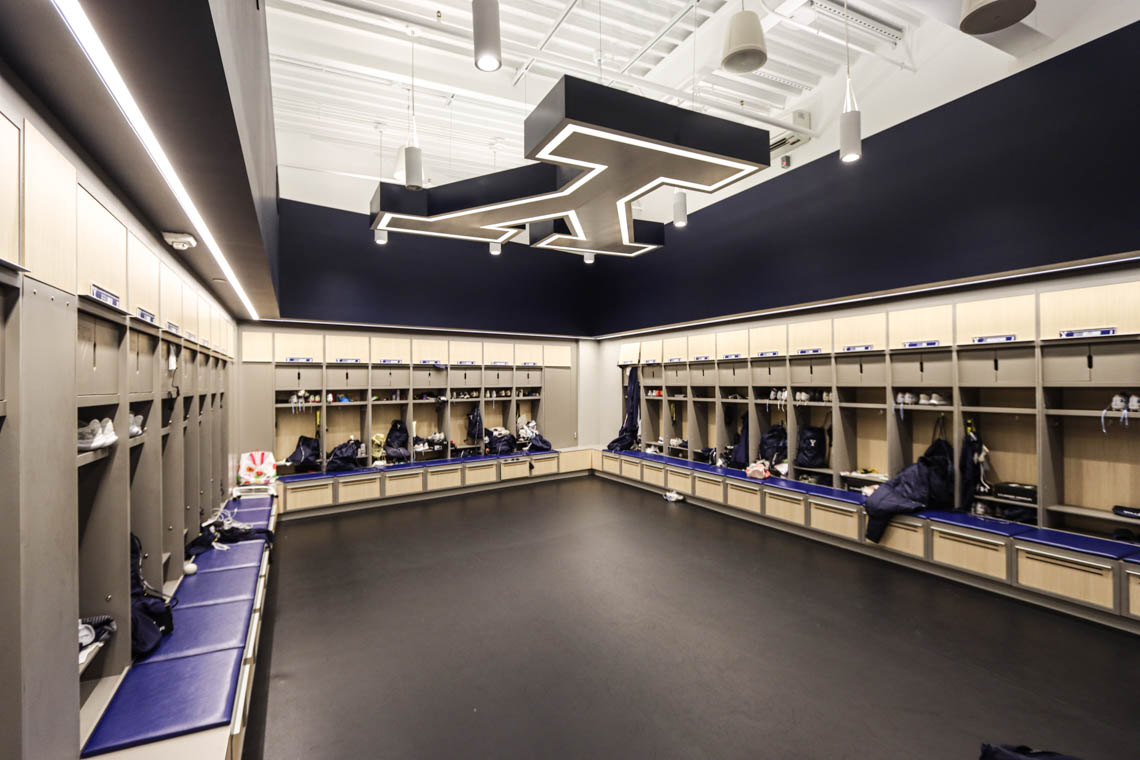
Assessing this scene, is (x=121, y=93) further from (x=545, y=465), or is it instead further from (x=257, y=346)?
(x=545, y=465)

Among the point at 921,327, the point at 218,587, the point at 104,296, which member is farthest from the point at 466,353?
the point at 104,296

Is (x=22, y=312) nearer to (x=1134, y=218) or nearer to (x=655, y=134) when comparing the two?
(x=655, y=134)

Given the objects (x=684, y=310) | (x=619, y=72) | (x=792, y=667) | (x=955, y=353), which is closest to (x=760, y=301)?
(x=684, y=310)

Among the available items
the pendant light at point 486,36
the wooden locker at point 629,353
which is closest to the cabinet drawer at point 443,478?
the wooden locker at point 629,353

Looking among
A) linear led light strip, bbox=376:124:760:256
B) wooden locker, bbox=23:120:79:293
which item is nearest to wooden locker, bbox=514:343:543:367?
linear led light strip, bbox=376:124:760:256

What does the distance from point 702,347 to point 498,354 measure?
127 inches

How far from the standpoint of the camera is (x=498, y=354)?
27.0ft

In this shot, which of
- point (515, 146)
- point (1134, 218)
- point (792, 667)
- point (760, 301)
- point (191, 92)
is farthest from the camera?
point (515, 146)

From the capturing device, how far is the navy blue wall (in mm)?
3414

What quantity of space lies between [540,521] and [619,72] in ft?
15.8

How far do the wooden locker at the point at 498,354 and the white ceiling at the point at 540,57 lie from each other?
9.91 ft

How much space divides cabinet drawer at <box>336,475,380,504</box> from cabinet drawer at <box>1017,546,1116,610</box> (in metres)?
6.62

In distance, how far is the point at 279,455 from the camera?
6.71 metres

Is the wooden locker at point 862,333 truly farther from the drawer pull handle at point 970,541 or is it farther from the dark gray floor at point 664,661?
the dark gray floor at point 664,661
